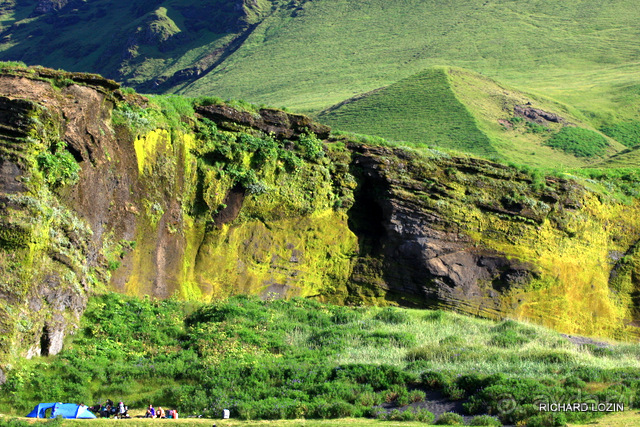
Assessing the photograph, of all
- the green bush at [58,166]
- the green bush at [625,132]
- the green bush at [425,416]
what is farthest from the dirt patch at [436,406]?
the green bush at [625,132]

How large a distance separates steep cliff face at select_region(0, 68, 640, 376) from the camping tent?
259 cm

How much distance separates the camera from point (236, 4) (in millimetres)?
139000

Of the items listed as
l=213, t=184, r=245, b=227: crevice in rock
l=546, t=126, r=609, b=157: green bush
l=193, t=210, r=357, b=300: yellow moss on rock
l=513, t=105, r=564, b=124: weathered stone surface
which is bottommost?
l=193, t=210, r=357, b=300: yellow moss on rock

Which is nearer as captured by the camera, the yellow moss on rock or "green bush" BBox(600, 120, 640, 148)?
the yellow moss on rock

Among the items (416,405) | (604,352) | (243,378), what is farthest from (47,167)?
(604,352)

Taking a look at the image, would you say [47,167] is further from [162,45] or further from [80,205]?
[162,45]

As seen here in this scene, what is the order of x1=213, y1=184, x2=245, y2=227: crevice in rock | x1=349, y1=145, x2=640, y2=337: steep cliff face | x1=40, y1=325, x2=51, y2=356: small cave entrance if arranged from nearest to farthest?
1. x1=40, y1=325, x2=51, y2=356: small cave entrance
2. x1=213, y1=184, x2=245, y2=227: crevice in rock
3. x1=349, y1=145, x2=640, y2=337: steep cliff face

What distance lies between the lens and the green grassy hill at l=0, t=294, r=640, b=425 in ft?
45.8

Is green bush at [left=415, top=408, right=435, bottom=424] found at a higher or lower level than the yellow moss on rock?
lower

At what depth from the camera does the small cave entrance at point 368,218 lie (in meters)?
24.8

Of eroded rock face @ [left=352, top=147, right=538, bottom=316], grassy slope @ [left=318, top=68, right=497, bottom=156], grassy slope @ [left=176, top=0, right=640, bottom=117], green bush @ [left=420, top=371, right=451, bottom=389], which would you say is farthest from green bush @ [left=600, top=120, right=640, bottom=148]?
green bush @ [left=420, top=371, right=451, bottom=389]

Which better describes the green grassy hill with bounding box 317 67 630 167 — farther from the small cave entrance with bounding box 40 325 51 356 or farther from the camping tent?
the camping tent

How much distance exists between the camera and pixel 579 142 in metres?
63.4

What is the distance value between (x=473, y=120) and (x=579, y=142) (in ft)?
33.4
